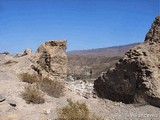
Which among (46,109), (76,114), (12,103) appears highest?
(12,103)

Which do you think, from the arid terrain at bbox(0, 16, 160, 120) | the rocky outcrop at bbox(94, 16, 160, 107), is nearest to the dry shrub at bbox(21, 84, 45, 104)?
the arid terrain at bbox(0, 16, 160, 120)

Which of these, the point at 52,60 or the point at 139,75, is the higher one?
the point at 52,60

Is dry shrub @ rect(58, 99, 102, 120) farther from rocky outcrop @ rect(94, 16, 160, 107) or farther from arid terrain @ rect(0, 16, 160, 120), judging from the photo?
rocky outcrop @ rect(94, 16, 160, 107)

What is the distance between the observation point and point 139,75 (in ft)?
35.3

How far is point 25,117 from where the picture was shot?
800cm

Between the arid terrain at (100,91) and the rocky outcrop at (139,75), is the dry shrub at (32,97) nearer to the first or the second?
the arid terrain at (100,91)

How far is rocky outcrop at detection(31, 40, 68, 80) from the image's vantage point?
15000 mm

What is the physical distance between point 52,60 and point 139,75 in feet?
18.6

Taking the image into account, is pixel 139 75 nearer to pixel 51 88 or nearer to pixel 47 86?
pixel 51 88

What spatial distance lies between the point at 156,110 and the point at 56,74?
698 cm

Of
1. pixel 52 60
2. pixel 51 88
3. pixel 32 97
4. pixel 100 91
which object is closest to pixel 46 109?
pixel 32 97

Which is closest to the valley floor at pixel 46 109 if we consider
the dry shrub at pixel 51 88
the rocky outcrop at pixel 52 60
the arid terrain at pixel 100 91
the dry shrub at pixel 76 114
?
the arid terrain at pixel 100 91

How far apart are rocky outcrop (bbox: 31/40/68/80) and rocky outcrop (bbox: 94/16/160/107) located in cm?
303

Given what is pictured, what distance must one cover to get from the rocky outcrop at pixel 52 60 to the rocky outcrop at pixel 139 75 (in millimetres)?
3032
